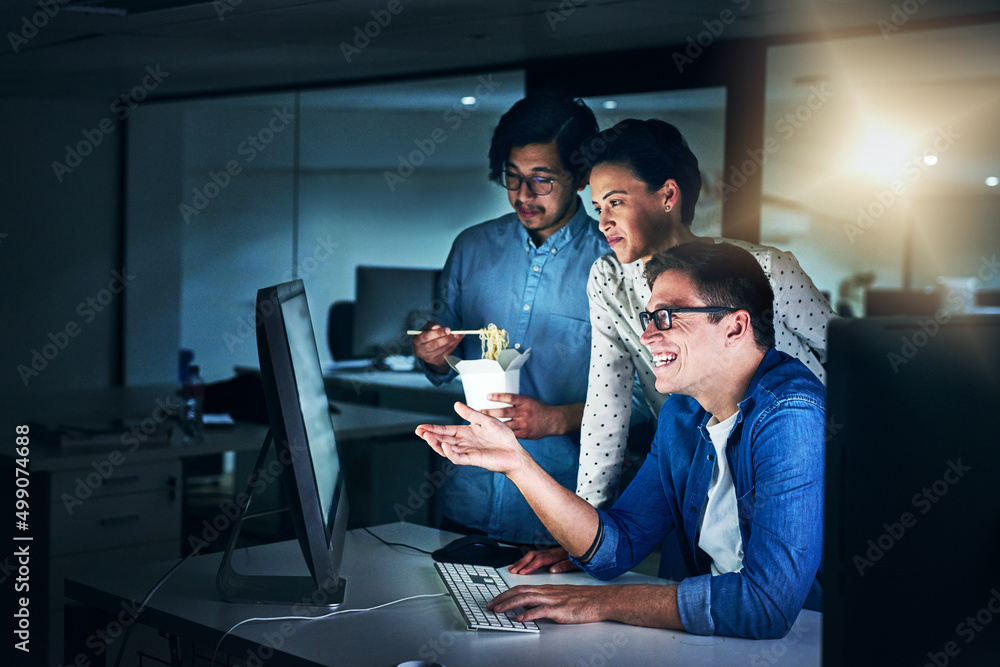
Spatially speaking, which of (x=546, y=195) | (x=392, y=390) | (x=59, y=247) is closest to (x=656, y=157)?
(x=546, y=195)

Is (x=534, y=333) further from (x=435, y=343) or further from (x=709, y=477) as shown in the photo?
(x=709, y=477)

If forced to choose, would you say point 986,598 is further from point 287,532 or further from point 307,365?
point 287,532

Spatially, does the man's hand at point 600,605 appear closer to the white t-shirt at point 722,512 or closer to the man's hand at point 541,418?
the white t-shirt at point 722,512

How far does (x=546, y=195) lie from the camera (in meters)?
2.64

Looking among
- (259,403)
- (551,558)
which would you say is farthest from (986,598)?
(259,403)

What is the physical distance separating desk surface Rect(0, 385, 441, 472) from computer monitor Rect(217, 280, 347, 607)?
1491 millimetres

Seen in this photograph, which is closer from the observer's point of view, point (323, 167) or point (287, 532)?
point (287, 532)

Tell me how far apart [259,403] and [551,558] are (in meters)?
2.22

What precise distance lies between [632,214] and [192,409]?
1990 millimetres

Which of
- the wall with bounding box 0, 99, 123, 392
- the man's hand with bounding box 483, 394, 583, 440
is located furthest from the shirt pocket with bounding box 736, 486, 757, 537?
the wall with bounding box 0, 99, 123, 392

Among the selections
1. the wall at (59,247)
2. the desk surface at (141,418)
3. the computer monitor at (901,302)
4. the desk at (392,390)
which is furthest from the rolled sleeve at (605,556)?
the wall at (59,247)

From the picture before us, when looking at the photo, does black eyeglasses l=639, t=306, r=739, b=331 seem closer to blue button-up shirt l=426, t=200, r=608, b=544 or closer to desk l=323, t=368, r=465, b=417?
blue button-up shirt l=426, t=200, r=608, b=544

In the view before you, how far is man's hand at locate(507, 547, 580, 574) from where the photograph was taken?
6.48 ft

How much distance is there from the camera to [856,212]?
7.48 m
